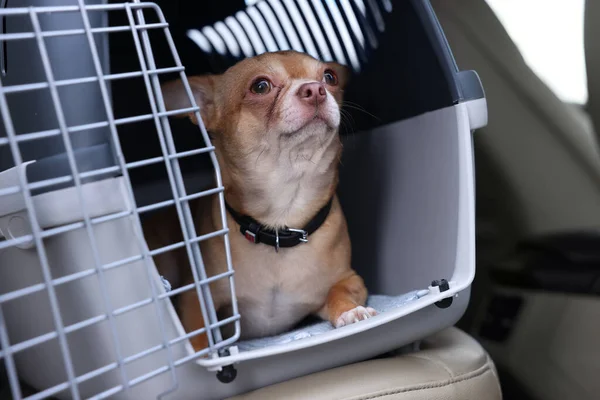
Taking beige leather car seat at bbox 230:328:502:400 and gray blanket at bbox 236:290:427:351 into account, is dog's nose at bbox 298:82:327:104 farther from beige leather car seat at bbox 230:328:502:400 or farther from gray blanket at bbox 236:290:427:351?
beige leather car seat at bbox 230:328:502:400

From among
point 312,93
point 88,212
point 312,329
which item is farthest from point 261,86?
point 88,212

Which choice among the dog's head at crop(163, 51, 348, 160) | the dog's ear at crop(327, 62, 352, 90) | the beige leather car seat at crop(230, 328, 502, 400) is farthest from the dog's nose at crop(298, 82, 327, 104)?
the beige leather car seat at crop(230, 328, 502, 400)

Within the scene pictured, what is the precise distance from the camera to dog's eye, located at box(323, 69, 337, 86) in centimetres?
159

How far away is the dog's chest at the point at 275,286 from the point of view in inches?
55.6

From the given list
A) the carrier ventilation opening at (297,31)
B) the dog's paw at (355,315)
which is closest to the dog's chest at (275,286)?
the dog's paw at (355,315)

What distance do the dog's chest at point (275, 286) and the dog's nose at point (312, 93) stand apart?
34 centimetres

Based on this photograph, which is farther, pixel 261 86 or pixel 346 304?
pixel 261 86

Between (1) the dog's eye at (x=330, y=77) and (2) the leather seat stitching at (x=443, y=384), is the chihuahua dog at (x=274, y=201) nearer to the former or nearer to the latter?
(1) the dog's eye at (x=330, y=77)

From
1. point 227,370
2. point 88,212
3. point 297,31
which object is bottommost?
point 227,370

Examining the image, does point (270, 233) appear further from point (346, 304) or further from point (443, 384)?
point (443, 384)

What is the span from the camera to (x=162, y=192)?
179 centimetres

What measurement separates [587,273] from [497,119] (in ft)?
1.45

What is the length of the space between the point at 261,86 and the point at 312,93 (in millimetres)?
203

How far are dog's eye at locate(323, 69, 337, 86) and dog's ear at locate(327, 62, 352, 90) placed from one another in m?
0.03
